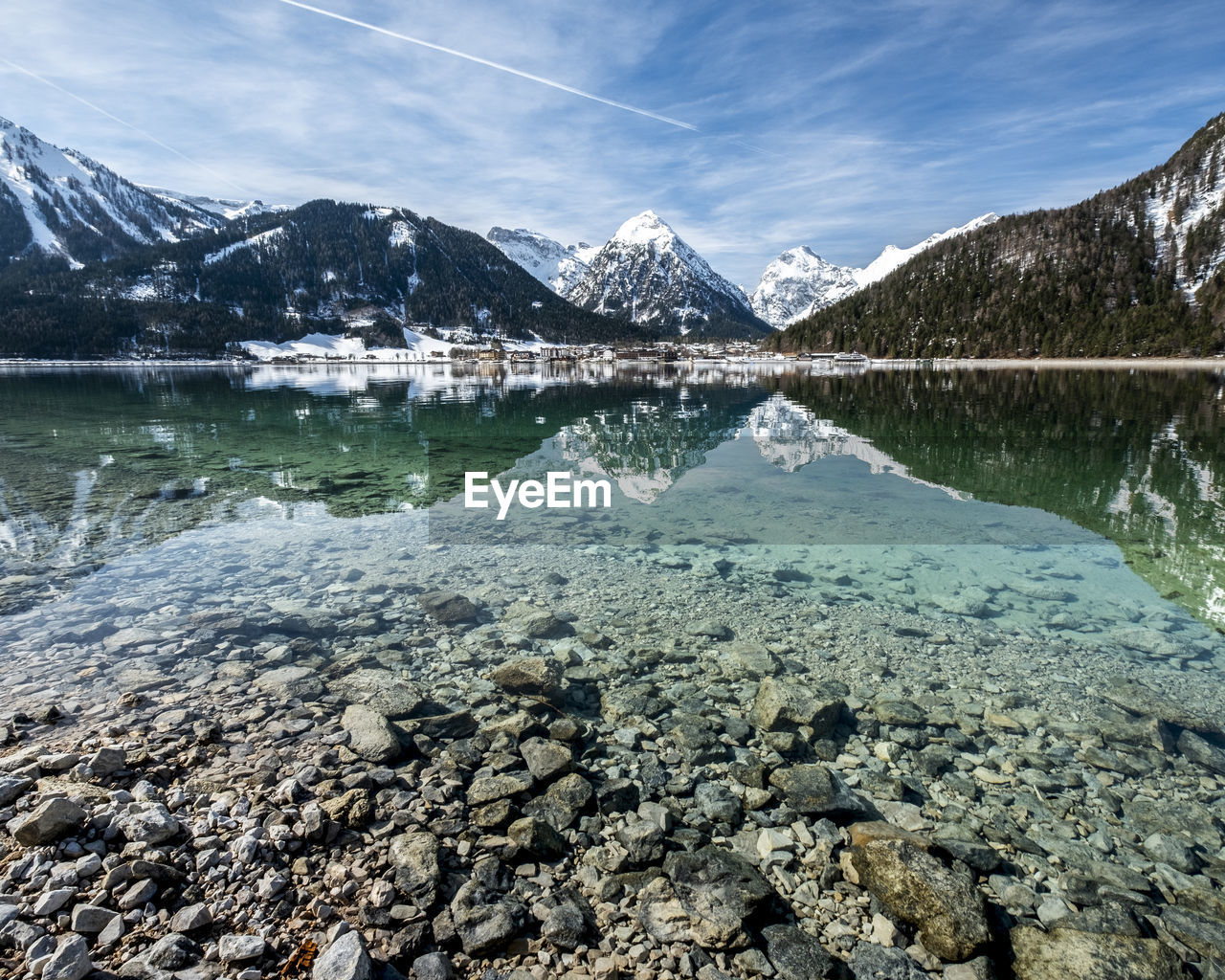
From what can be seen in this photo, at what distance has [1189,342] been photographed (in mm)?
142125

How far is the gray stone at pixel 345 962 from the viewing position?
3991 millimetres

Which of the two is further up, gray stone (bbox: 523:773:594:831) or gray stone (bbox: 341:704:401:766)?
gray stone (bbox: 341:704:401:766)

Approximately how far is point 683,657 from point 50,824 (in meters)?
7.79

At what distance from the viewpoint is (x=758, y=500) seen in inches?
817

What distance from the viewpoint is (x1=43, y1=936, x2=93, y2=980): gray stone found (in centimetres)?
379

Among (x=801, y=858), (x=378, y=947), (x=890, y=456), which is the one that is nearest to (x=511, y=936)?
(x=378, y=947)

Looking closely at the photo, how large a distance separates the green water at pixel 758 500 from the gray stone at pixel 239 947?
10644 millimetres

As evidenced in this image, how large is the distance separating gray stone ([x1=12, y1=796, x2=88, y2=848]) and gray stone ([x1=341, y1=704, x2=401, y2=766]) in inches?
95.7

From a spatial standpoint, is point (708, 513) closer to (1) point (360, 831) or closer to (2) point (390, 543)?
(2) point (390, 543)

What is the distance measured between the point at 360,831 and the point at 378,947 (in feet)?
4.52

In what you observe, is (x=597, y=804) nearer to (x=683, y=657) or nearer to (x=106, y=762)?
(x=683, y=657)

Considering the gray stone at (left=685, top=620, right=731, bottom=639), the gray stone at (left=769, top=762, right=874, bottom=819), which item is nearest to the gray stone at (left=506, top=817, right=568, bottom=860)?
the gray stone at (left=769, top=762, right=874, bottom=819)

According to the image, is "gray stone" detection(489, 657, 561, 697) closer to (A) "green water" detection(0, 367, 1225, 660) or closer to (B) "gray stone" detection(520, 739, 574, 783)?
(B) "gray stone" detection(520, 739, 574, 783)

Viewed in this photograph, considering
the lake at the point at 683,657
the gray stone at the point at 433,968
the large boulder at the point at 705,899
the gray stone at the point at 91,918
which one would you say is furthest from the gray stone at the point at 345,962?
the large boulder at the point at 705,899
